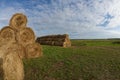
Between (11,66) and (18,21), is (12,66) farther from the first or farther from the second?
(18,21)

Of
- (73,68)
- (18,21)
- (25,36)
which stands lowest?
(73,68)

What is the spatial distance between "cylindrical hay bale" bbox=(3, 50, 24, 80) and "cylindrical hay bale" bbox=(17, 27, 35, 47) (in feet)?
11.1

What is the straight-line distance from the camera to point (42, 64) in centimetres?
1301

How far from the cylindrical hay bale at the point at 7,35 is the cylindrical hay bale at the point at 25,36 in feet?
1.40

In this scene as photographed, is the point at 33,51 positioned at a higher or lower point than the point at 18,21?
lower

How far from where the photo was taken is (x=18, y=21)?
1412 cm

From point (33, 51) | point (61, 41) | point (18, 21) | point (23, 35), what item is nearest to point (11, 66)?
point (23, 35)

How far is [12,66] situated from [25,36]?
4.06 metres

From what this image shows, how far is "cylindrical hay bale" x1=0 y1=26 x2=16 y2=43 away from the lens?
1395 centimetres

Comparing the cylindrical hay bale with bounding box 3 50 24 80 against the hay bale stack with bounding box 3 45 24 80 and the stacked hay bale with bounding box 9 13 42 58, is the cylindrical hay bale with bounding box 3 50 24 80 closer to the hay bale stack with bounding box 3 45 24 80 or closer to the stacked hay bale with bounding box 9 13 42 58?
the hay bale stack with bounding box 3 45 24 80

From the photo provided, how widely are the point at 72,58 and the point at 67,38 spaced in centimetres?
1074

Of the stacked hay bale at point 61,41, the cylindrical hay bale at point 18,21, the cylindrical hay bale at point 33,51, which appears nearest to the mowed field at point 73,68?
the cylindrical hay bale at point 33,51

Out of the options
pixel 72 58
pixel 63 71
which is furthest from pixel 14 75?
pixel 72 58

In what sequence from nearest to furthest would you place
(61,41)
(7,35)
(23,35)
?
(7,35), (23,35), (61,41)
